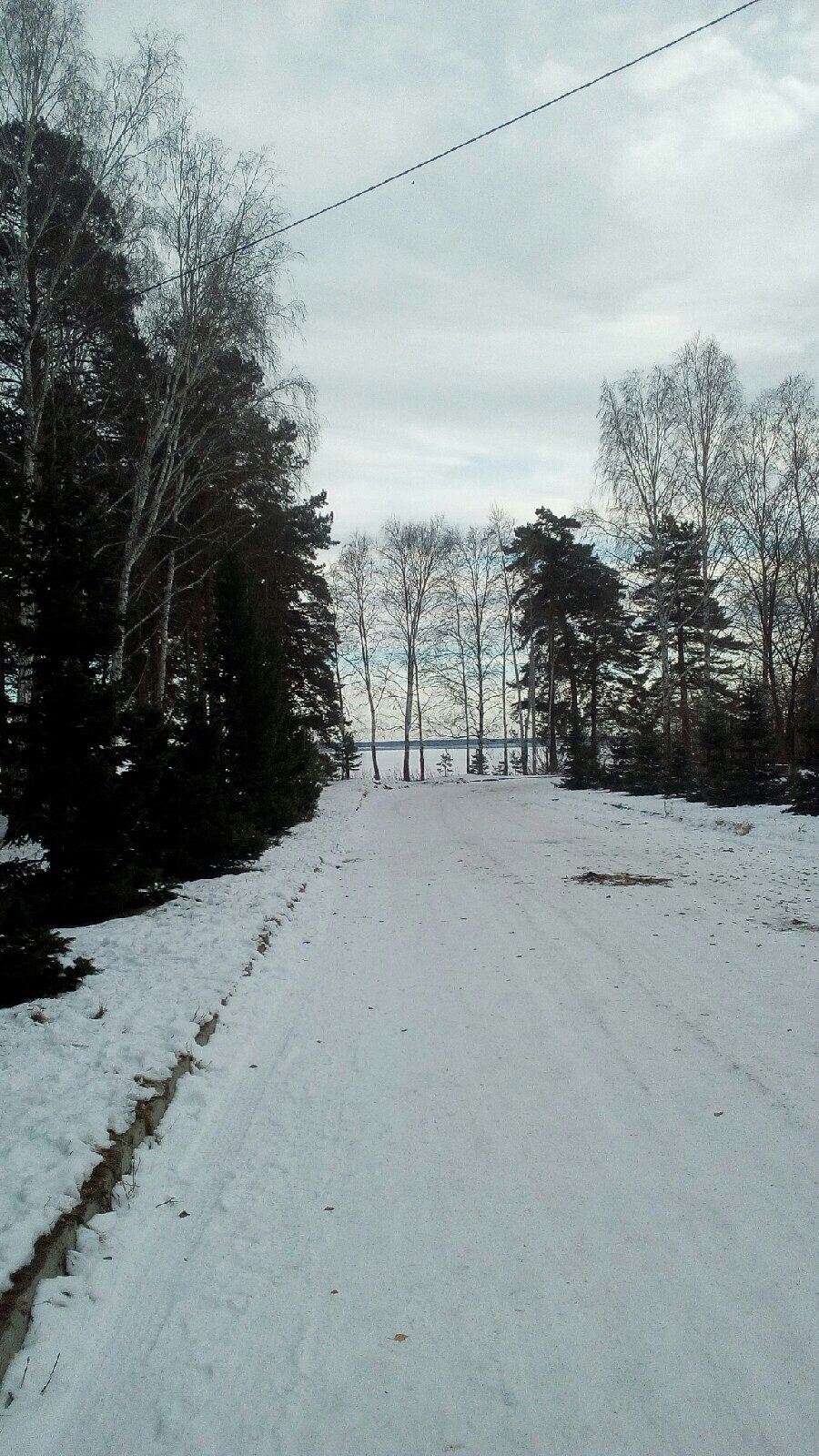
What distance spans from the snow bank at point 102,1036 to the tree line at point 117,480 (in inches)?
18.2

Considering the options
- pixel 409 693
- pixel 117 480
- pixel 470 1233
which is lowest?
pixel 470 1233

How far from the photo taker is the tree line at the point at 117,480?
18.5 feet

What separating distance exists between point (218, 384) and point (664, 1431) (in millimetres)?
13905

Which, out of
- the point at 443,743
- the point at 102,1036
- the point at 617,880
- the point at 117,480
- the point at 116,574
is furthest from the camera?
the point at 443,743

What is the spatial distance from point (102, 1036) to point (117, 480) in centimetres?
1052

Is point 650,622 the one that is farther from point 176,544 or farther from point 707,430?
point 176,544

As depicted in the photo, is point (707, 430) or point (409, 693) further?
point (409, 693)

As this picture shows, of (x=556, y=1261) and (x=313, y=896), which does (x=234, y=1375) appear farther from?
(x=313, y=896)

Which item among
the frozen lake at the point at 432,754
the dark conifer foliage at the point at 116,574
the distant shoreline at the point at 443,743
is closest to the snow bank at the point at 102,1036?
the dark conifer foliage at the point at 116,574

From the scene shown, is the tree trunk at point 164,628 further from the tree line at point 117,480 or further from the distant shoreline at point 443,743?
the distant shoreline at point 443,743

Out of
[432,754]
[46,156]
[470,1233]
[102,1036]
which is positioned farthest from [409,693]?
[432,754]

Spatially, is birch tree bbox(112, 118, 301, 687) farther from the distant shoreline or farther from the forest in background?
the distant shoreline

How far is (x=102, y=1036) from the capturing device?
363 centimetres

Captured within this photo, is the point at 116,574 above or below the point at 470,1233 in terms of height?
above
